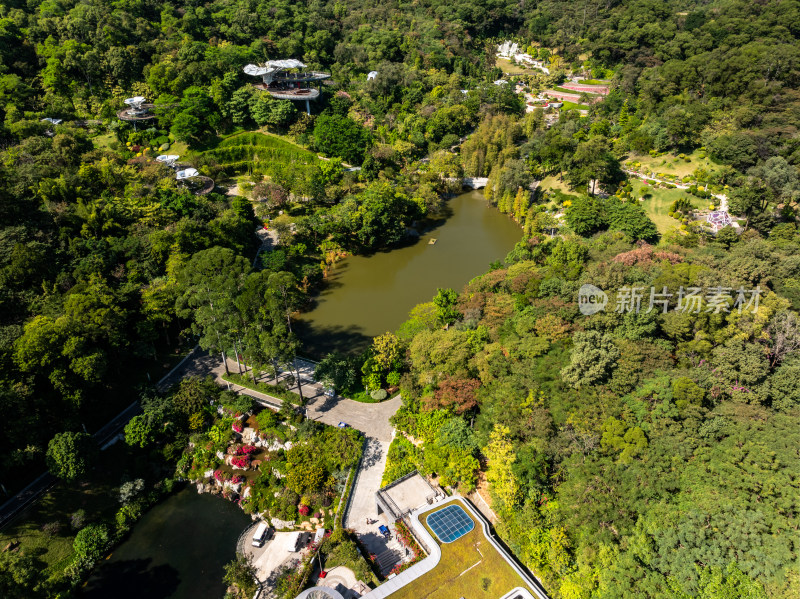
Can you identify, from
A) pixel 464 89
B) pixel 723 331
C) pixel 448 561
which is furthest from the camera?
pixel 464 89

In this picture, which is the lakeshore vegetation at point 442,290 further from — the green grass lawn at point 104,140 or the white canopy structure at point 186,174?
the white canopy structure at point 186,174

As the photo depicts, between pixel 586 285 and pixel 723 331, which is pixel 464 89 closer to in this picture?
pixel 586 285

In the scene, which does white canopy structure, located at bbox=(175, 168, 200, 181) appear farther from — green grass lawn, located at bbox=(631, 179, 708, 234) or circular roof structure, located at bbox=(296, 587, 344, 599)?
green grass lawn, located at bbox=(631, 179, 708, 234)

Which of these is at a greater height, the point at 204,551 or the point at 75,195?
the point at 75,195

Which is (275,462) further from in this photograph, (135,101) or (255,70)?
(255,70)

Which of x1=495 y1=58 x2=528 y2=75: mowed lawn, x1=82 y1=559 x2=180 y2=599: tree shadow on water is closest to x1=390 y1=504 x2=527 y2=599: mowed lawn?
x1=82 y1=559 x2=180 y2=599: tree shadow on water

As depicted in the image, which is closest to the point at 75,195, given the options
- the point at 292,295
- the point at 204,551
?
the point at 292,295
